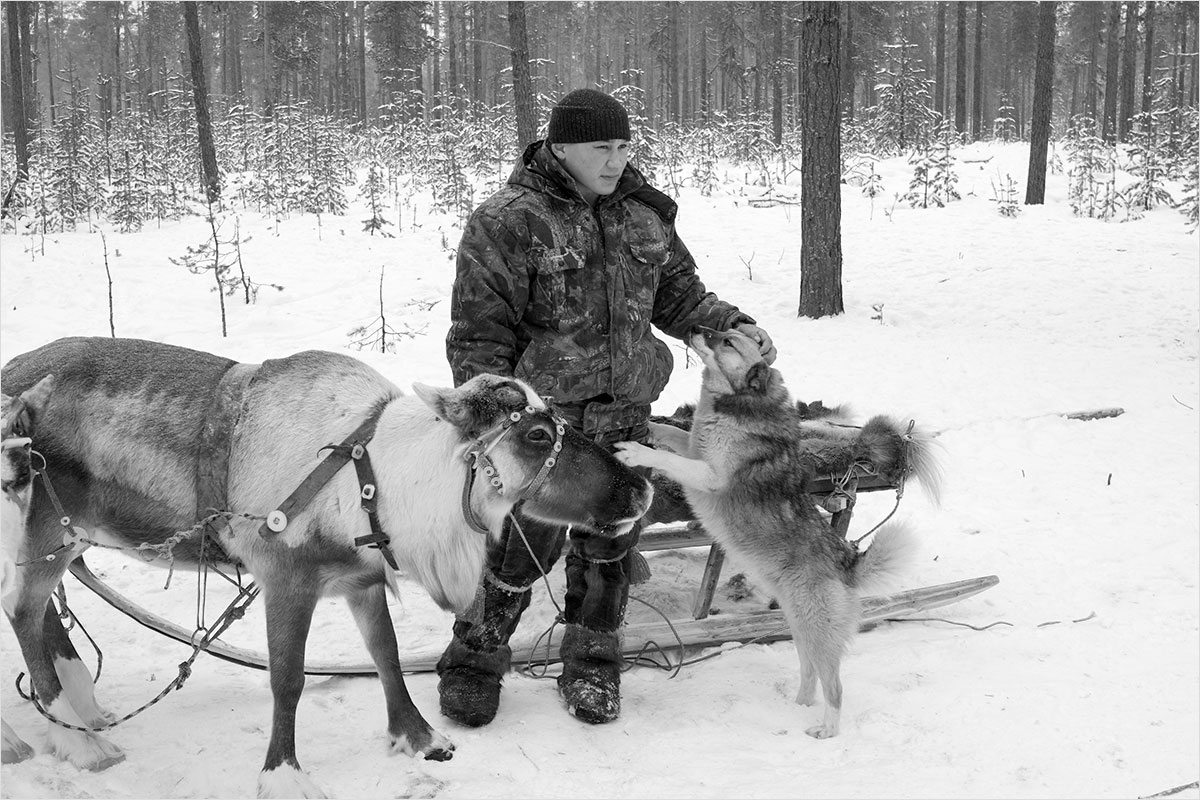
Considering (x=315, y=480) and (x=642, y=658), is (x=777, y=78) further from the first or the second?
(x=315, y=480)

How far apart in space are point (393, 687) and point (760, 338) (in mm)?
2145

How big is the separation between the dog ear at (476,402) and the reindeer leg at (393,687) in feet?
2.61

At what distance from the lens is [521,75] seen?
1141 cm

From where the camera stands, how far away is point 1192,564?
209 inches

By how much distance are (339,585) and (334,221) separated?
1301 centimetres

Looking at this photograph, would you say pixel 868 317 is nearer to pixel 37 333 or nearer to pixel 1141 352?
pixel 1141 352

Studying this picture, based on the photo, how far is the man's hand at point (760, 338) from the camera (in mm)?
4219

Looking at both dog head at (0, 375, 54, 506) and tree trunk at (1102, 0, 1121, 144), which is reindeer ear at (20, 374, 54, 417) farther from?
tree trunk at (1102, 0, 1121, 144)

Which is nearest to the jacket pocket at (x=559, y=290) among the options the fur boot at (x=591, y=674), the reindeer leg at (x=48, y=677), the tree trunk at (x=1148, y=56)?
the fur boot at (x=591, y=674)

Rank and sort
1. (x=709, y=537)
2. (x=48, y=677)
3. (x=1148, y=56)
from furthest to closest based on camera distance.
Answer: (x=1148, y=56) < (x=709, y=537) < (x=48, y=677)

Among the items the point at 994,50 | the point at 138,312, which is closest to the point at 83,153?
the point at 138,312

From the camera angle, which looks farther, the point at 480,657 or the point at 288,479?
the point at 480,657

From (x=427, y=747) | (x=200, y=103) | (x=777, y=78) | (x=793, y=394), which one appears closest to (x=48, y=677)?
(x=427, y=747)


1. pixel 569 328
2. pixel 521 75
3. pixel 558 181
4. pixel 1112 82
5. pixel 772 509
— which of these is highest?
pixel 1112 82
